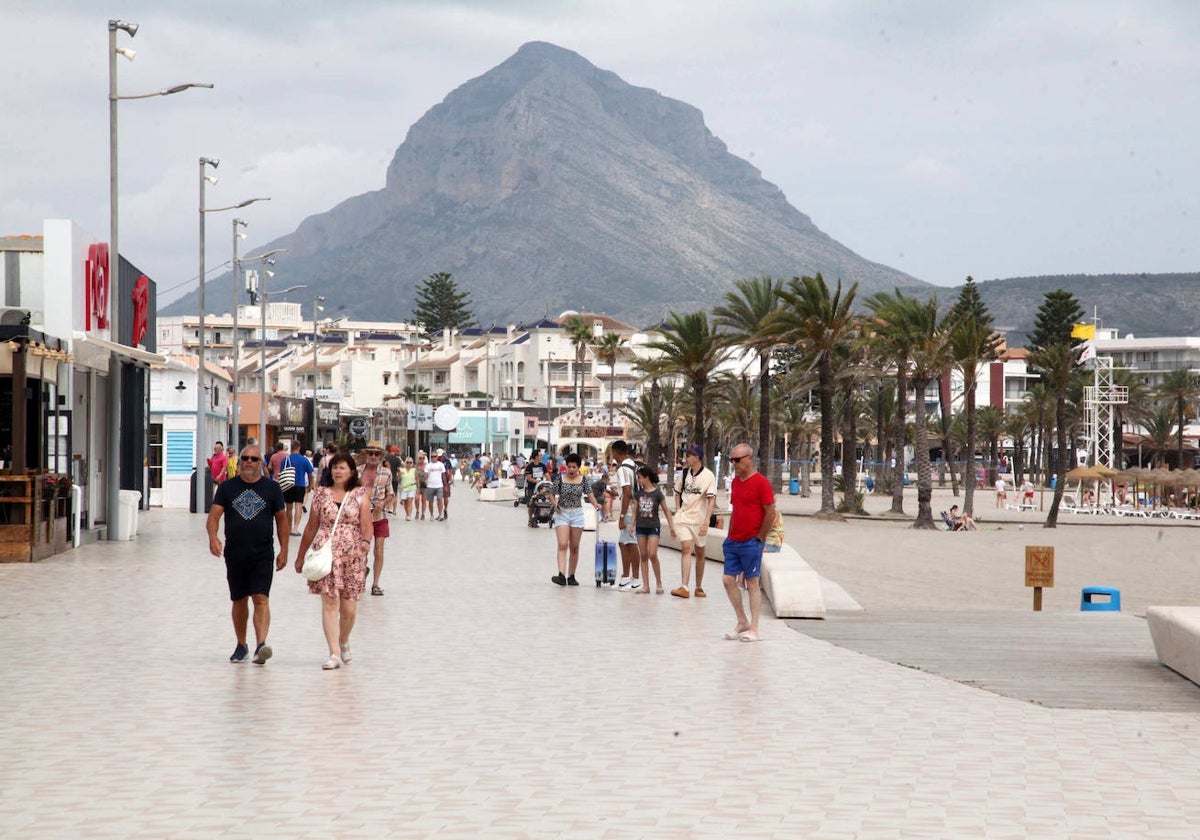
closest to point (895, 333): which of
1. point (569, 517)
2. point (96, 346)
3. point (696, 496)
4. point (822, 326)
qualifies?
point (822, 326)

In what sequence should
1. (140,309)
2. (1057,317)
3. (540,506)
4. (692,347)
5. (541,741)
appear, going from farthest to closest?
(1057,317) → (692,347) → (540,506) → (140,309) → (541,741)

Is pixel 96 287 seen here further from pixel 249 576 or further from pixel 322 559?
pixel 322 559

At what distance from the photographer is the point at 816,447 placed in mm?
119188

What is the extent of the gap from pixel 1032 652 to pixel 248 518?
20.5 ft

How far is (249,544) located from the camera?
10.9 meters

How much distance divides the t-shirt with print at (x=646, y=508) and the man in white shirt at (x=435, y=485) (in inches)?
718

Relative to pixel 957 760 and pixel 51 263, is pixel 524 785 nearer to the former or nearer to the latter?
pixel 957 760

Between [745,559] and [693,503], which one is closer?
[745,559]

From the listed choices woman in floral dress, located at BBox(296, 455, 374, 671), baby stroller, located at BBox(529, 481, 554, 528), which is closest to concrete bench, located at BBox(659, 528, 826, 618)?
woman in floral dress, located at BBox(296, 455, 374, 671)

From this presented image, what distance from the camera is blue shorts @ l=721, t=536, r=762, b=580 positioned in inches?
501

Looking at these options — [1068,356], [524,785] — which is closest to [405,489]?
[524,785]

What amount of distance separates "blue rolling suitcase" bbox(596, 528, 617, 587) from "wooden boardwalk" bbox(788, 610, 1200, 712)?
3243 millimetres

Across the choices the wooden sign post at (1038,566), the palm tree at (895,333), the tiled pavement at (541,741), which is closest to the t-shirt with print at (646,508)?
the tiled pavement at (541,741)

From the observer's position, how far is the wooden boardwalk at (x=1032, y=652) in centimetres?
994
